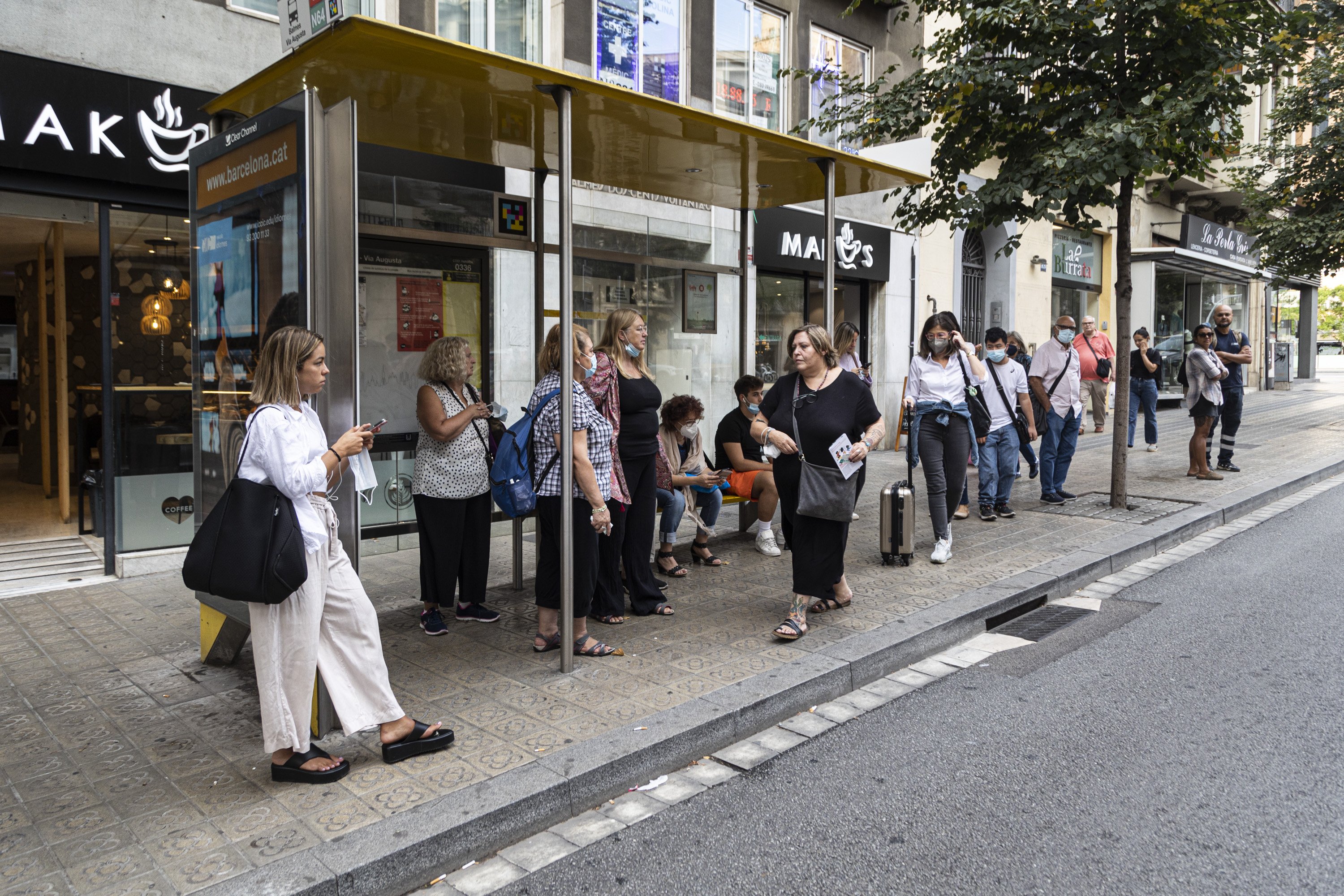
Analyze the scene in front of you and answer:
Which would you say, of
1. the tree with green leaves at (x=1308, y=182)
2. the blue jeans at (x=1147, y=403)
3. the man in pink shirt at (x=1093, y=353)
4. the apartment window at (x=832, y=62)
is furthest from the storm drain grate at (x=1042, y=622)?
the tree with green leaves at (x=1308, y=182)

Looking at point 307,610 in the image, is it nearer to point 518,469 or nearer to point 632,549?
point 518,469

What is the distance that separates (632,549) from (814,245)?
8577 millimetres

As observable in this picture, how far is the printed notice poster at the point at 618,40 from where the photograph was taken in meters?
10.4

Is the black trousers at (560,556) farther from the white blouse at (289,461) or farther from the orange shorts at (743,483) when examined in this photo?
the orange shorts at (743,483)

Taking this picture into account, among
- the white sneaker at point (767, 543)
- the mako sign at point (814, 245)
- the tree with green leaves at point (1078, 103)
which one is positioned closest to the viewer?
the white sneaker at point (767, 543)

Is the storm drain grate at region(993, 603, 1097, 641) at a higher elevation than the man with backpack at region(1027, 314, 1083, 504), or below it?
below

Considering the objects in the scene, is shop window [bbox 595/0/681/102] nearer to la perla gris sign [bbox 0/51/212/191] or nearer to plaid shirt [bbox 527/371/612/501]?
la perla gris sign [bbox 0/51/212/191]

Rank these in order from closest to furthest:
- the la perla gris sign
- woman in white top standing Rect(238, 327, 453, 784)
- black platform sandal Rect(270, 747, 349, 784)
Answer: woman in white top standing Rect(238, 327, 453, 784) < black platform sandal Rect(270, 747, 349, 784) < the la perla gris sign

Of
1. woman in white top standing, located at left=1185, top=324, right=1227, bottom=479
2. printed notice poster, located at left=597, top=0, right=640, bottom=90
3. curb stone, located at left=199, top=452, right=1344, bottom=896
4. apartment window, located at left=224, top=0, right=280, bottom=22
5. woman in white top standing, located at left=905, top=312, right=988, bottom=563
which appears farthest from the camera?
woman in white top standing, located at left=1185, top=324, right=1227, bottom=479

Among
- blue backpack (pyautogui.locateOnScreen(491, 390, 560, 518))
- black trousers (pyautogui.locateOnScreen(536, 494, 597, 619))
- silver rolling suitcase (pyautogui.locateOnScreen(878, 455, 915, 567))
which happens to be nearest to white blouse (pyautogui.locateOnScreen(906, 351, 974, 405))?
silver rolling suitcase (pyautogui.locateOnScreen(878, 455, 915, 567))

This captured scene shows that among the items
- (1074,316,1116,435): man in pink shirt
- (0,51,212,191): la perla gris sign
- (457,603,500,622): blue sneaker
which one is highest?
(0,51,212,191): la perla gris sign

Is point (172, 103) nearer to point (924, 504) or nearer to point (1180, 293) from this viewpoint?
point (924, 504)

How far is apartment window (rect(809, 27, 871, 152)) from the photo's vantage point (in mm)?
13484

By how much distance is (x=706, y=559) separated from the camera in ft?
24.0
